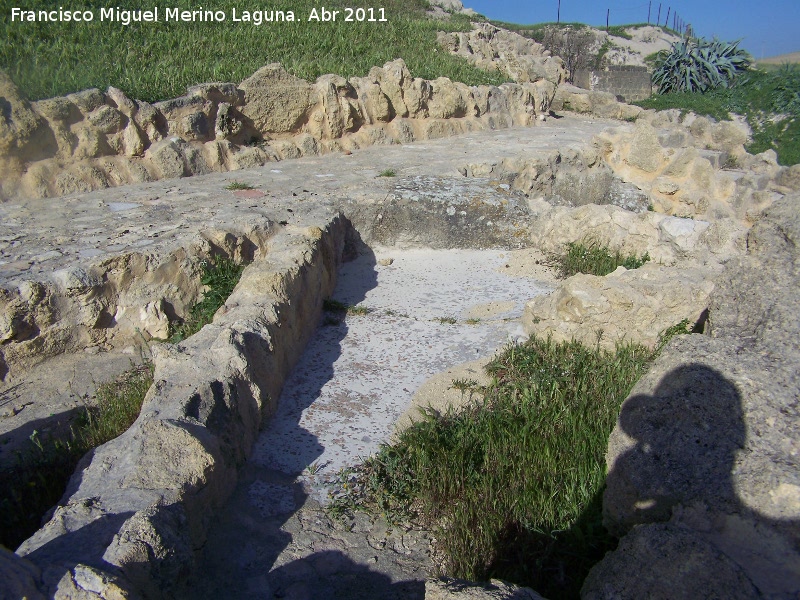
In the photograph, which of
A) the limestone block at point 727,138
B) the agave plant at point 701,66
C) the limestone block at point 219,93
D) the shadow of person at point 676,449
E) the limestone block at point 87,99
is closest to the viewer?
the shadow of person at point 676,449

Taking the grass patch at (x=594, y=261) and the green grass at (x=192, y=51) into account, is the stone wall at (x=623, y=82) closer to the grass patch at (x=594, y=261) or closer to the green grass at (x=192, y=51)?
the green grass at (x=192, y=51)

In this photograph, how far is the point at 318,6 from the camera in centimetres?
1158

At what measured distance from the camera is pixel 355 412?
3.65m

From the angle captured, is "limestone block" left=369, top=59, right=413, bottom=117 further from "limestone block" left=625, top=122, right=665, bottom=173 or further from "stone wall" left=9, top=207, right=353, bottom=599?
"stone wall" left=9, top=207, right=353, bottom=599

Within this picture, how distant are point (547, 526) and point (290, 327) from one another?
2051 mm

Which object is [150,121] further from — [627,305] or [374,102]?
[627,305]

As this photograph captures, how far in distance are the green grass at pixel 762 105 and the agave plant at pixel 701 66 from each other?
A: 58 centimetres

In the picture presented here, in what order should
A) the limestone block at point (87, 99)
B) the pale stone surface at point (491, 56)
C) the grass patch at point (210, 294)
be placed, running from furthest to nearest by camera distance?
1. the pale stone surface at point (491, 56)
2. the limestone block at point (87, 99)
3. the grass patch at point (210, 294)

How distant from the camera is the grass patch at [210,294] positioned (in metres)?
4.25

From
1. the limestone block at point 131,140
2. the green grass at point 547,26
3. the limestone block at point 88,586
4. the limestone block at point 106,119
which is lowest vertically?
the limestone block at point 88,586

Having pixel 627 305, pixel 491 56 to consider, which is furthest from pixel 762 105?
pixel 627 305

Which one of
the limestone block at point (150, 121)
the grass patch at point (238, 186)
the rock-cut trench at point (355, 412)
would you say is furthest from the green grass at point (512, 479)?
the limestone block at point (150, 121)

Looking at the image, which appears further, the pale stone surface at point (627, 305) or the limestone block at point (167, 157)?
the limestone block at point (167, 157)

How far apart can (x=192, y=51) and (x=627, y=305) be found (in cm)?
657
